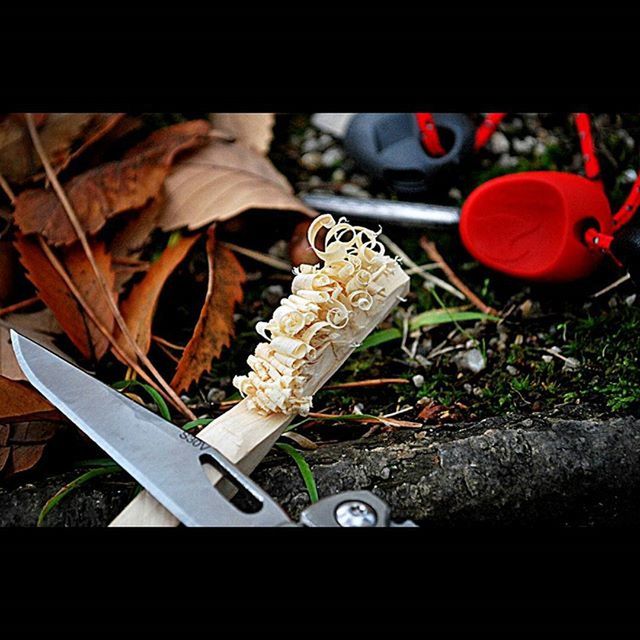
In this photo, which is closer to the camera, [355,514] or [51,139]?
[355,514]

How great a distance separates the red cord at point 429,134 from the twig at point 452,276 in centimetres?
22

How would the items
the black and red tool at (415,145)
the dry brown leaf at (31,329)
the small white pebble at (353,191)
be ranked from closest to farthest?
the dry brown leaf at (31,329) → the black and red tool at (415,145) → the small white pebble at (353,191)

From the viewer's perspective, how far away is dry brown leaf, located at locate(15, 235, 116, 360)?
1.45 metres

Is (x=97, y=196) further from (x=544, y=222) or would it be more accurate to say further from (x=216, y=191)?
(x=544, y=222)

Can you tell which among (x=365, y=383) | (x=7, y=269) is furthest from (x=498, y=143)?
(x=7, y=269)

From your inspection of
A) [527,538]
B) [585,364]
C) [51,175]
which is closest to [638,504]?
[527,538]

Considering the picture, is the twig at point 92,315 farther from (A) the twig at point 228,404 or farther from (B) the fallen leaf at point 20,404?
(B) the fallen leaf at point 20,404

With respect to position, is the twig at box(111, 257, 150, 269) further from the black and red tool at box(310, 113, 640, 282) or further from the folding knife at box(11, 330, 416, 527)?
the black and red tool at box(310, 113, 640, 282)

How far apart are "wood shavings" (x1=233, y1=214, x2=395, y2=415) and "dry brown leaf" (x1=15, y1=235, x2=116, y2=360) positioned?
0.39m

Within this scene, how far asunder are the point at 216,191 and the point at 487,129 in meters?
0.69

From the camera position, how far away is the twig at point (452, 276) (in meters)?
1.61

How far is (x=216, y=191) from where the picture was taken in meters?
1.66

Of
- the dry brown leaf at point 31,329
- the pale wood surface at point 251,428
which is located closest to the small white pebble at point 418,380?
the pale wood surface at point 251,428

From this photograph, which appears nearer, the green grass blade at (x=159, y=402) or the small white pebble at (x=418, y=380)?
the green grass blade at (x=159, y=402)
